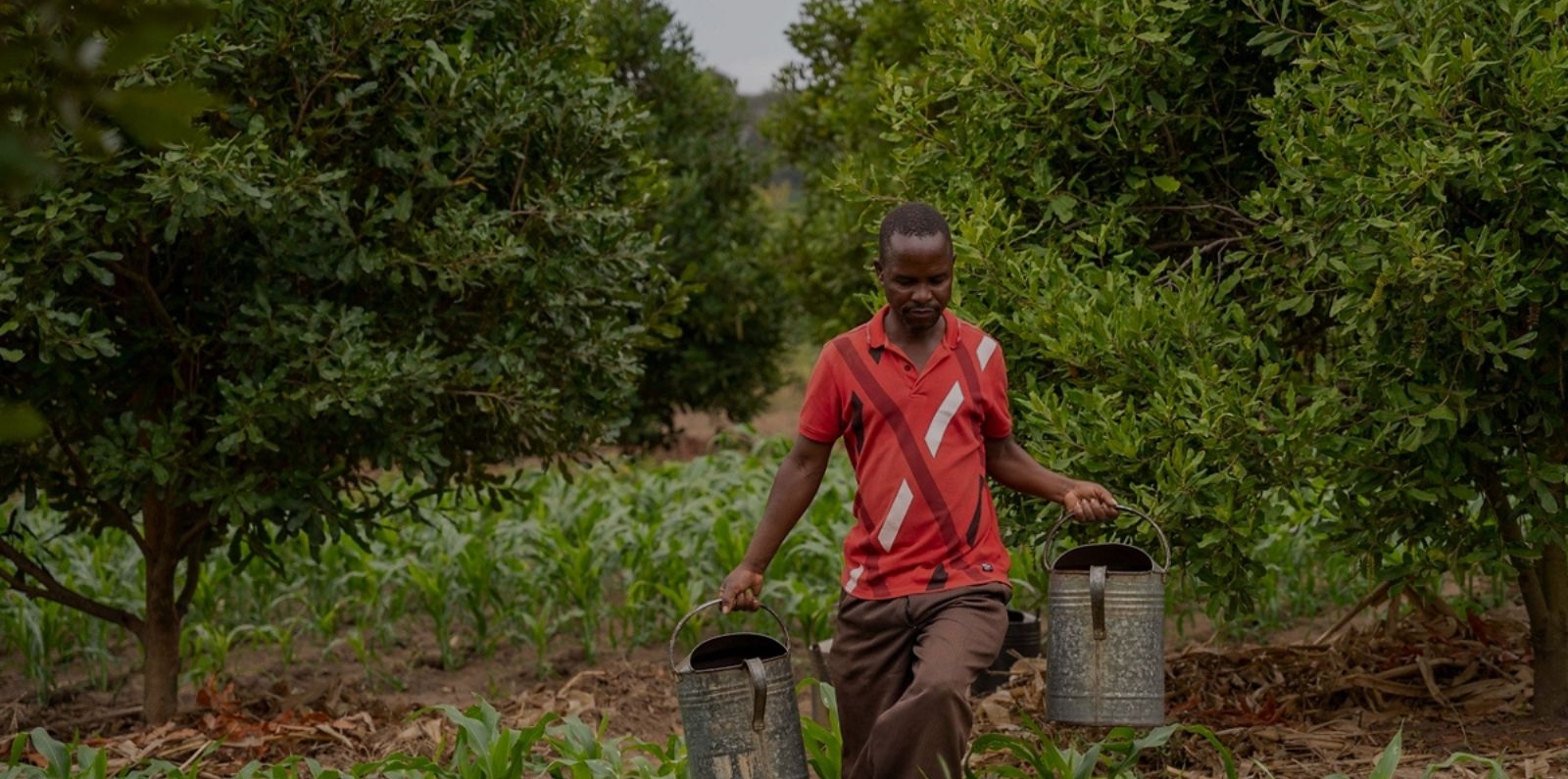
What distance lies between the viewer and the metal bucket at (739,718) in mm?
3490

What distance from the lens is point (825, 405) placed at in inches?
146

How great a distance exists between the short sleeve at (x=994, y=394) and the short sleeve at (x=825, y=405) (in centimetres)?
33

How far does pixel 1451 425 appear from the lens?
4.27 m

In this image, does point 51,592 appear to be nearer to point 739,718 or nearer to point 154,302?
point 154,302

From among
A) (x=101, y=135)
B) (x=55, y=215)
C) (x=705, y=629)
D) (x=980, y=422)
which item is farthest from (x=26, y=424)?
(x=705, y=629)

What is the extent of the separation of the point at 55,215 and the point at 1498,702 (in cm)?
455

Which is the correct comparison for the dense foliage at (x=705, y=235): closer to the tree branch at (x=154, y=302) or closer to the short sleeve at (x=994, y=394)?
the tree branch at (x=154, y=302)

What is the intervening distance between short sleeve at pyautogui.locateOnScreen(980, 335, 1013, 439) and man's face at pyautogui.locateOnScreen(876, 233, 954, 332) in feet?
0.73

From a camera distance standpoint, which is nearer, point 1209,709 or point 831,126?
point 1209,709

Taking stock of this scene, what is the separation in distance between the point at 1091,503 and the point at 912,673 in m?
0.55

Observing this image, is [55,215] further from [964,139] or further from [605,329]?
[964,139]

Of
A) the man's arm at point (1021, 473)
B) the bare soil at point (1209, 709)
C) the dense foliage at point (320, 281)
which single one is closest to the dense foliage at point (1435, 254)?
the bare soil at point (1209, 709)

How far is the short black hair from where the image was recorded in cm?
352

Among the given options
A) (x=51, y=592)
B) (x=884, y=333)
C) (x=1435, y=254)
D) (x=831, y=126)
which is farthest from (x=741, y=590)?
(x=831, y=126)
